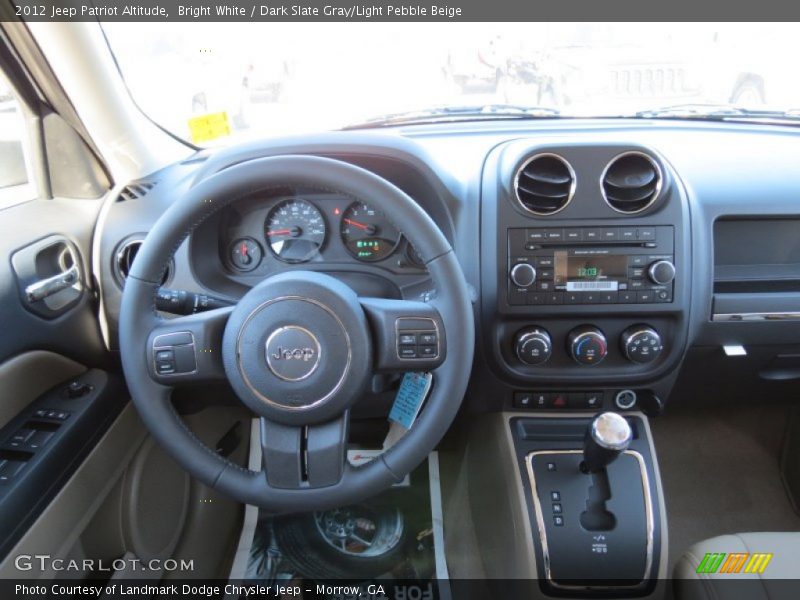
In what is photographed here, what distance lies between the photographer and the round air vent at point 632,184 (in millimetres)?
1493

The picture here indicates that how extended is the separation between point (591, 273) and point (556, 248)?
0.38 feet

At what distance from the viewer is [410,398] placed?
1440 mm

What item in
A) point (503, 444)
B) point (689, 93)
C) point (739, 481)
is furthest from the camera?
point (739, 481)

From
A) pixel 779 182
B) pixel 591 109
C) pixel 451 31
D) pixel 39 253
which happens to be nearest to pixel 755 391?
pixel 779 182

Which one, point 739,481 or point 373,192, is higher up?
point 373,192

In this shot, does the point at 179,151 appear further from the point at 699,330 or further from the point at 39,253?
the point at 699,330

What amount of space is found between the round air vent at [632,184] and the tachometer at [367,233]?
56 cm

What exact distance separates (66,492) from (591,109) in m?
1.82

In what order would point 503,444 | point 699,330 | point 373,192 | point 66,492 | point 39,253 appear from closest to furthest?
point 373,192
point 66,492
point 39,253
point 699,330
point 503,444

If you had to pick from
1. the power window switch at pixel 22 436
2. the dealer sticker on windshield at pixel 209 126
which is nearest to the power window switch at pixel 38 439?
the power window switch at pixel 22 436

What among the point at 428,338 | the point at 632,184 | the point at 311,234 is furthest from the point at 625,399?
the point at 311,234

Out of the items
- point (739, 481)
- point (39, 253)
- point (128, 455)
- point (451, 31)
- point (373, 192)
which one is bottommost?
point (739, 481)

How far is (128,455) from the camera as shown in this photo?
5.29 feet

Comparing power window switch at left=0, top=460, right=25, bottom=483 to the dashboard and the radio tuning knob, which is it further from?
the radio tuning knob
